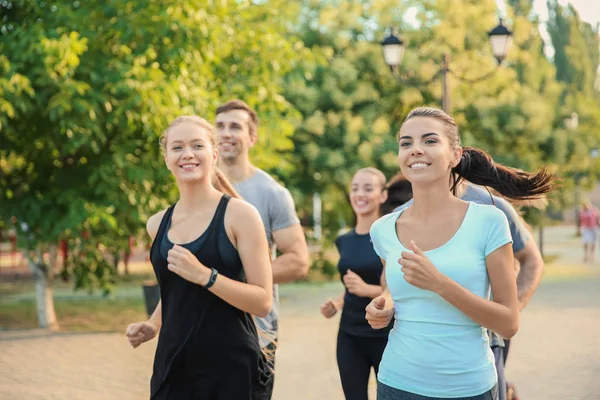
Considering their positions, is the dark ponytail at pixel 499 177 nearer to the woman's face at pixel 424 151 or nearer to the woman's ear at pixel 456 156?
the woman's ear at pixel 456 156

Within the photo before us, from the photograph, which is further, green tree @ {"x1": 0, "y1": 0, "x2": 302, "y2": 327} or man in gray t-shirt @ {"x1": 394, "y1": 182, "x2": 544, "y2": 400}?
green tree @ {"x1": 0, "y1": 0, "x2": 302, "y2": 327}

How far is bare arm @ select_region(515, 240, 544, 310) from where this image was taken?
4.50 m

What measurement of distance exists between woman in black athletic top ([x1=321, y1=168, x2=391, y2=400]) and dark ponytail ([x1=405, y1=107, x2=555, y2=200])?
1697 millimetres

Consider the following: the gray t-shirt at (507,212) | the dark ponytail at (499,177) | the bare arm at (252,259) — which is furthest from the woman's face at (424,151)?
the gray t-shirt at (507,212)

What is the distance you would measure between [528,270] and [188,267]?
1.96m

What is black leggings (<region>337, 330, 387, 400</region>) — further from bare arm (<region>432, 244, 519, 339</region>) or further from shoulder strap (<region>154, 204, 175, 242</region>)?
bare arm (<region>432, 244, 519, 339</region>)

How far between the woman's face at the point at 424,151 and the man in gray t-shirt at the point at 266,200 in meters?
1.94

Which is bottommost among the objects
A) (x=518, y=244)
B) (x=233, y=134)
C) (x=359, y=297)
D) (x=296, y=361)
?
(x=296, y=361)

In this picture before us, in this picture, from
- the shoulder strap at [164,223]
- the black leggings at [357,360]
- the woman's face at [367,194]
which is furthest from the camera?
the woman's face at [367,194]

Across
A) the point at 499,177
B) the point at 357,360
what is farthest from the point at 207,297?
the point at 357,360

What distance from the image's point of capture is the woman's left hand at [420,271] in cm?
306

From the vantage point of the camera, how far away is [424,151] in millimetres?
3289

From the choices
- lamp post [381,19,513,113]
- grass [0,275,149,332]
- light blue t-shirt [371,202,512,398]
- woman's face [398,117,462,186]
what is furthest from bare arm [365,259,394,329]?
lamp post [381,19,513,113]

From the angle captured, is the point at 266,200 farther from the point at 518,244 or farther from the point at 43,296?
the point at 43,296
